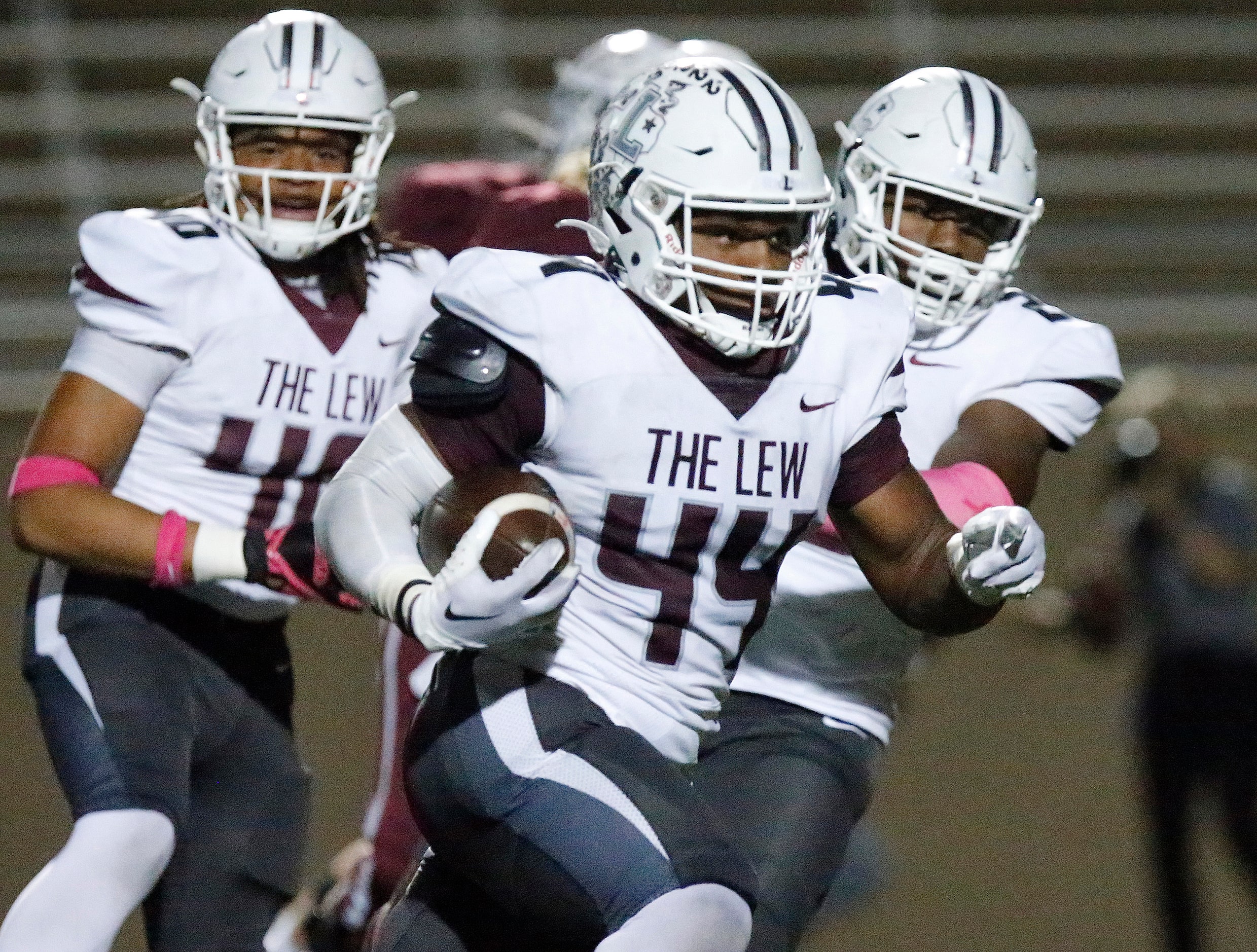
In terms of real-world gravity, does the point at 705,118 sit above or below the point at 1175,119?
above

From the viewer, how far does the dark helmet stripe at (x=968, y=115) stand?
275 cm

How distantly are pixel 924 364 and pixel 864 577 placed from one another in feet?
1.10

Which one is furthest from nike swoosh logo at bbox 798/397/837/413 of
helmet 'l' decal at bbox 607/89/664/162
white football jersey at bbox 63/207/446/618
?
white football jersey at bbox 63/207/446/618

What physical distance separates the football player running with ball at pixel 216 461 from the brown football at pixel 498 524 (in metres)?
0.45

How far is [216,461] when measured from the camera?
282 cm

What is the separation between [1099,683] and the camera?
19.3 ft

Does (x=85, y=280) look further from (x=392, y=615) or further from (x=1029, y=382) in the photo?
(x=1029, y=382)

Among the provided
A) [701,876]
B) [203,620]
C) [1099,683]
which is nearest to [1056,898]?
[1099,683]

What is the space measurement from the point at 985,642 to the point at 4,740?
9.55 feet

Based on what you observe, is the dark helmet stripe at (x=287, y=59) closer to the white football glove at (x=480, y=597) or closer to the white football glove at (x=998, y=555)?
the white football glove at (x=480, y=597)

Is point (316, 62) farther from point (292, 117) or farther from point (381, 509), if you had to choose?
point (381, 509)

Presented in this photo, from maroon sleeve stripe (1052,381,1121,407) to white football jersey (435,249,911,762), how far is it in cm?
57

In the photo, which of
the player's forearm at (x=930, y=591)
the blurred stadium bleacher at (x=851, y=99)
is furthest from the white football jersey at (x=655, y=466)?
the blurred stadium bleacher at (x=851, y=99)

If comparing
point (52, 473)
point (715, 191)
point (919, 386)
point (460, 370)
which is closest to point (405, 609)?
point (460, 370)
